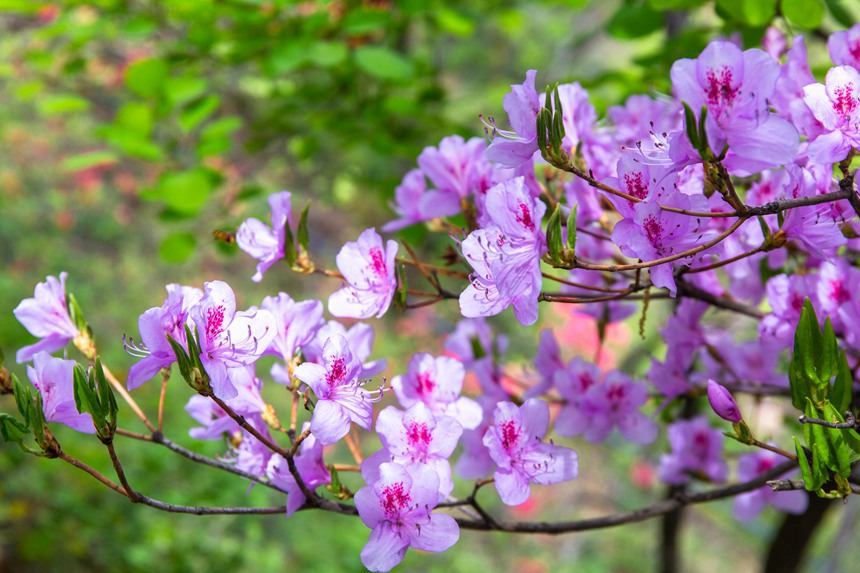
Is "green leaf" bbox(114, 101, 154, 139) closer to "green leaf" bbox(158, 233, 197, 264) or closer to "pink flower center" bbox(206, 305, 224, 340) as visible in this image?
"green leaf" bbox(158, 233, 197, 264)

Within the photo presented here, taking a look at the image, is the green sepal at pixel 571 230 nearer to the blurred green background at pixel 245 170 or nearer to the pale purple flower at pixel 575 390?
the pale purple flower at pixel 575 390

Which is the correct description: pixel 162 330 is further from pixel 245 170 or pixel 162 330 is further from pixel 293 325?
pixel 245 170

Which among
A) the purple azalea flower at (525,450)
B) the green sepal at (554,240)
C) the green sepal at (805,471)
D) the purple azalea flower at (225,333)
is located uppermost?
the green sepal at (554,240)

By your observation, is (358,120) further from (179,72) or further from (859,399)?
(859,399)

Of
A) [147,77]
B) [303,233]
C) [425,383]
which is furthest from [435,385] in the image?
[147,77]

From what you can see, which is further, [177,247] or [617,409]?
[177,247]

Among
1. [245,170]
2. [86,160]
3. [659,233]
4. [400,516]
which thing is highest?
[659,233]

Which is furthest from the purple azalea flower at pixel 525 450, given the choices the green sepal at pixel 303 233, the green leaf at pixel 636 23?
the green leaf at pixel 636 23
